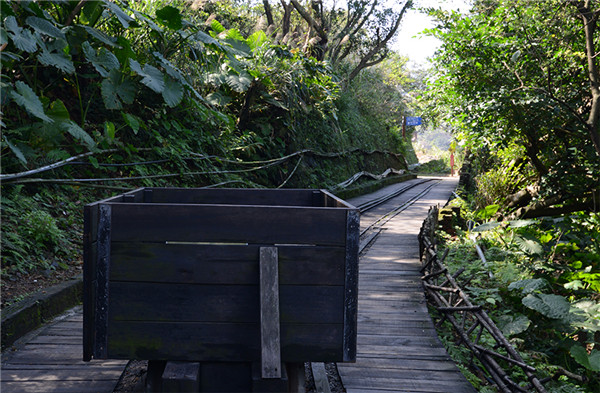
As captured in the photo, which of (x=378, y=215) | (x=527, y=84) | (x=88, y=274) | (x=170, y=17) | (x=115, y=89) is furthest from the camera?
(x=378, y=215)

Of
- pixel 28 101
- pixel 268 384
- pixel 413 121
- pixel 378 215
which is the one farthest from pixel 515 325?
pixel 413 121

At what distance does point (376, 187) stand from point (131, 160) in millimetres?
10675

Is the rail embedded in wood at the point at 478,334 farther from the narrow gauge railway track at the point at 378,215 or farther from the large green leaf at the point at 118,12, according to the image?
the large green leaf at the point at 118,12

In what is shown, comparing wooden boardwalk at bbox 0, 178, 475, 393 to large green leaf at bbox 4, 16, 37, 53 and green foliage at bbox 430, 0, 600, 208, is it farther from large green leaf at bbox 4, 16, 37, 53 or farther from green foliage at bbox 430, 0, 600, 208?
green foliage at bbox 430, 0, 600, 208

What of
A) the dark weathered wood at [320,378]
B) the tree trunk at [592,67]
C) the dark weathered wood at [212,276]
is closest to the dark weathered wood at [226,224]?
the dark weathered wood at [212,276]

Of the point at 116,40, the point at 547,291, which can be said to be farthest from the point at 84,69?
the point at 547,291

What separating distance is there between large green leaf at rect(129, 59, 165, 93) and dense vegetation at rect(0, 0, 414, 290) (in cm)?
1

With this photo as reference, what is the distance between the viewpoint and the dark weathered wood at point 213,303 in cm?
201

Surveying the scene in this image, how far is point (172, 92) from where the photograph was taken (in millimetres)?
5578

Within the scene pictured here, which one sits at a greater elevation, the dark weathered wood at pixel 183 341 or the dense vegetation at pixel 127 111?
the dense vegetation at pixel 127 111

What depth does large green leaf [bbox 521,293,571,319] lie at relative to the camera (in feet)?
15.7

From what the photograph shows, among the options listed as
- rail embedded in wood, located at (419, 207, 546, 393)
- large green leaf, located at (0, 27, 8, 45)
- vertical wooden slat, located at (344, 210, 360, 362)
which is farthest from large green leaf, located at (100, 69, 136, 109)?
vertical wooden slat, located at (344, 210, 360, 362)

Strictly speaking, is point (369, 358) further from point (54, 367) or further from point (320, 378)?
point (54, 367)

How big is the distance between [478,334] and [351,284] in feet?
7.05
